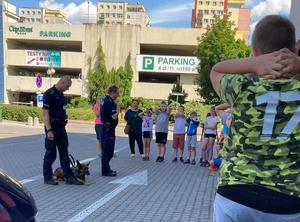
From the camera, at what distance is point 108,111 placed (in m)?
8.25

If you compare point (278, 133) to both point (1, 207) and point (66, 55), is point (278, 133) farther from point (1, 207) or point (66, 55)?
point (66, 55)

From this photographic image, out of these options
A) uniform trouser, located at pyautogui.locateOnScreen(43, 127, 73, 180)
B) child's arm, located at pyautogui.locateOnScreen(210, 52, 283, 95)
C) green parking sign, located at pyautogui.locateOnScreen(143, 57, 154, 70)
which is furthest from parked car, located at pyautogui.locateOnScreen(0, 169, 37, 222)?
green parking sign, located at pyautogui.locateOnScreen(143, 57, 154, 70)

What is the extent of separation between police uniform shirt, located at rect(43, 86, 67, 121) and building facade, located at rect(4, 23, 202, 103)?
126ft

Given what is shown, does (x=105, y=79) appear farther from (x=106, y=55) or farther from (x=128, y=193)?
(x=128, y=193)

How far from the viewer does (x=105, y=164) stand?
27.5 feet

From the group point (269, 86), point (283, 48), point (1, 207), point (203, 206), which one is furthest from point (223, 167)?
point (203, 206)

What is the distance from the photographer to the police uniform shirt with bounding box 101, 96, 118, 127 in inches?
324

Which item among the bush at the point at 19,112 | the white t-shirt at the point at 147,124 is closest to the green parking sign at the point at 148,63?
the bush at the point at 19,112

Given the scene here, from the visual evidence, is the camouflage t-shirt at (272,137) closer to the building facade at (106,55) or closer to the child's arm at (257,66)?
the child's arm at (257,66)

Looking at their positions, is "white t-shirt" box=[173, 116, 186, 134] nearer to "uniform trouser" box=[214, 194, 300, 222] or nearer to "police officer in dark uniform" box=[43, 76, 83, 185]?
"police officer in dark uniform" box=[43, 76, 83, 185]

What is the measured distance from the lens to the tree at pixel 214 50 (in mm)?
33094

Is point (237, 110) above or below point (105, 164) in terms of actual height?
above

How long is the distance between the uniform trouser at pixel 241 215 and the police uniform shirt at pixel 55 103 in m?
5.46

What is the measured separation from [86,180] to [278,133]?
20.8 ft
